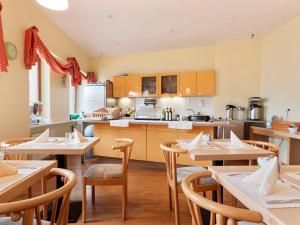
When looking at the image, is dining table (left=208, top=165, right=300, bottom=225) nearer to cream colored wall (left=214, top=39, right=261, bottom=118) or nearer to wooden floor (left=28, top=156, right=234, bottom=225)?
wooden floor (left=28, top=156, right=234, bottom=225)

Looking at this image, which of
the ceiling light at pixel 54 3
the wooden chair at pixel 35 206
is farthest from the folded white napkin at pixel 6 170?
the ceiling light at pixel 54 3

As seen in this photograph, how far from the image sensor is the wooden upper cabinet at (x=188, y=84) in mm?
5242

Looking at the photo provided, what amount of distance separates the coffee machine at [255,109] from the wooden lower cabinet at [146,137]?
1835mm

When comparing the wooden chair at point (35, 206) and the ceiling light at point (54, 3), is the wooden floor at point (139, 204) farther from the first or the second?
the ceiling light at point (54, 3)

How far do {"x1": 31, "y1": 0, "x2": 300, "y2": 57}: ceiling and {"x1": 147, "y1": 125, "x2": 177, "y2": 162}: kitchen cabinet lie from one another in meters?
2.07

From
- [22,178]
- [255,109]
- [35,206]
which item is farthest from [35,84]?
[255,109]

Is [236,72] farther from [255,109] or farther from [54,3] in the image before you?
[54,3]

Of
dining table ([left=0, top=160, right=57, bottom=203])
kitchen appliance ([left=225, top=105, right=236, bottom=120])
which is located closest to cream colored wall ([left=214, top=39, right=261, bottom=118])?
kitchen appliance ([left=225, top=105, right=236, bottom=120])

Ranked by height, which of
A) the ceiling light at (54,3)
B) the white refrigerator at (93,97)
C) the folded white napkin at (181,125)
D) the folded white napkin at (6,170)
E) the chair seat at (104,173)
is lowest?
the chair seat at (104,173)

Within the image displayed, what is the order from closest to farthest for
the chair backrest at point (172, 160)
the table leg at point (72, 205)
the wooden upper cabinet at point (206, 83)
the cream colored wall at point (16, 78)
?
the chair backrest at point (172, 160), the table leg at point (72, 205), the cream colored wall at point (16, 78), the wooden upper cabinet at point (206, 83)

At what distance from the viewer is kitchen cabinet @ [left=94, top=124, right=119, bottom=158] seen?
4074 mm

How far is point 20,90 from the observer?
3.15 meters

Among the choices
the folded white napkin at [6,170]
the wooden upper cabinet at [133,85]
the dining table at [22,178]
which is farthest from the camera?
the wooden upper cabinet at [133,85]

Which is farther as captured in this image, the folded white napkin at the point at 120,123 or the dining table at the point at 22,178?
the folded white napkin at the point at 120,123
